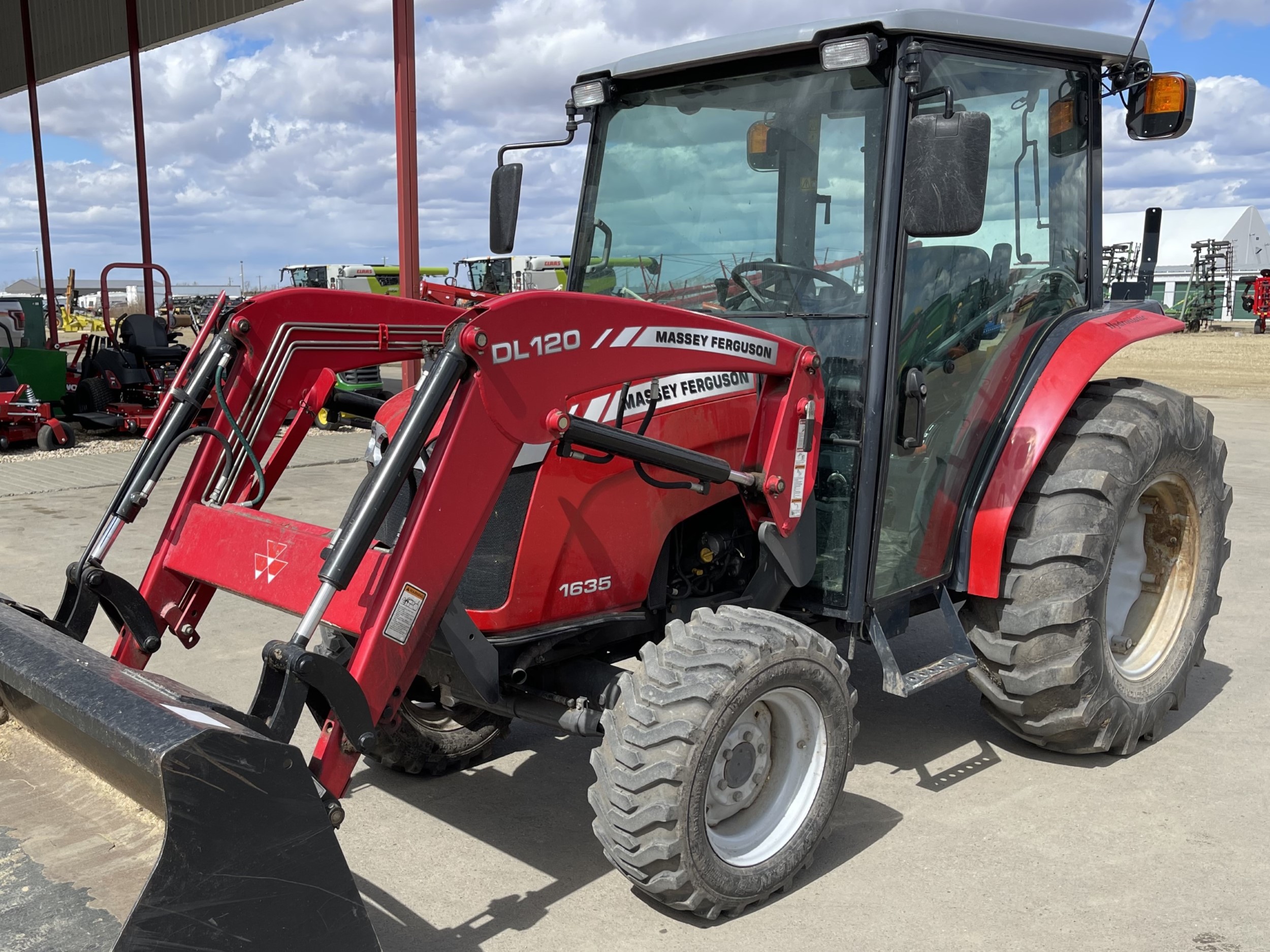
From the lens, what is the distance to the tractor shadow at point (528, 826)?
2957mm

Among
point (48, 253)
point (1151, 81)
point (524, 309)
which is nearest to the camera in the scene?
point (524, 309)

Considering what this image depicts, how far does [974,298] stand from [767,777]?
164 cm

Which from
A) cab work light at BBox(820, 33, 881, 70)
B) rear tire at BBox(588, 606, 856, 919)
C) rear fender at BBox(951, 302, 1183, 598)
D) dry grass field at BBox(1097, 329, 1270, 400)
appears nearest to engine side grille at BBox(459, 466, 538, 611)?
rear tire at BBox(588, 606, 856, 919)

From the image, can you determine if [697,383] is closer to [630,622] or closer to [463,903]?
[630,622]

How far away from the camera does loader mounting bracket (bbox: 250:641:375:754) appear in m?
Result: 2.46

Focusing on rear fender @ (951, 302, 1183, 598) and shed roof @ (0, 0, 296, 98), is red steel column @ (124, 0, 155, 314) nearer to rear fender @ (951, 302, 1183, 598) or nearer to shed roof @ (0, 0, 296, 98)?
shed roof @ (0, 0, 296, 98)

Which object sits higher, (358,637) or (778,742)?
(358,637)

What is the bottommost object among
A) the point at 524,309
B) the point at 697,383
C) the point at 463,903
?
the point at 463,903

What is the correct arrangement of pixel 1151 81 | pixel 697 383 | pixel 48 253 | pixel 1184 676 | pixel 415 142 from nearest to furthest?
pixel 697 383
pixel 1151 81
pixel 1184 676
pixel 415 142
pixel 48 253

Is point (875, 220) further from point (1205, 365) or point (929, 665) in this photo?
point (1205, 365)

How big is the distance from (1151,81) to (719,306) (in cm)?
171

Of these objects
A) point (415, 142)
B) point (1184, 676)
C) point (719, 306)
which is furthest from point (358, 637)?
point (415, 142)

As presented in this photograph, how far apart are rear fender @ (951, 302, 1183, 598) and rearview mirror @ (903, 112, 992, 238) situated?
108 cm

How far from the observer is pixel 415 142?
9.45m
